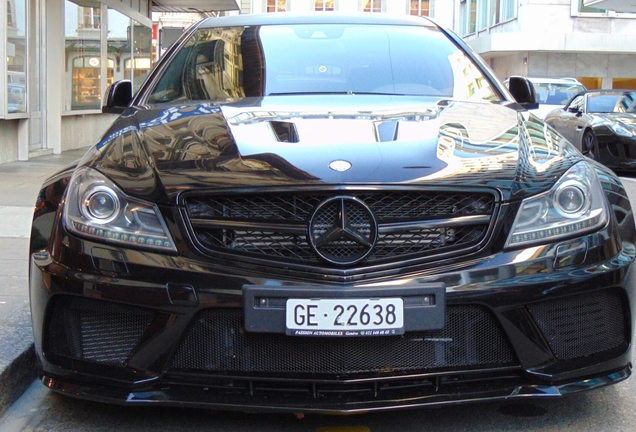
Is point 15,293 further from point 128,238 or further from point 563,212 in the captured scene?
point 563,212

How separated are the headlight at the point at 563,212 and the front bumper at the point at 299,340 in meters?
0.05

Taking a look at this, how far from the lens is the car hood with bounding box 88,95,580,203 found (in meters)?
2.94

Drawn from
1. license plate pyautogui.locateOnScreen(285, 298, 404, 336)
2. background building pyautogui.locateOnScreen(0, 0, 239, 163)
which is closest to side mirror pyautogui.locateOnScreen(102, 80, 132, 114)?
license plate pyautogui.locateOnScreen(285, 298, 404, 336)

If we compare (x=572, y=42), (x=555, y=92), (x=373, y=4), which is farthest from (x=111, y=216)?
(x=373, y=4)

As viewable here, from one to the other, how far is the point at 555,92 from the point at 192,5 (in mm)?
9761

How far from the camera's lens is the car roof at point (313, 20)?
4873mm

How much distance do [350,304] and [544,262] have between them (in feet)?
2.12

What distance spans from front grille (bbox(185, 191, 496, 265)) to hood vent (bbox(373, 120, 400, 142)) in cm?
35

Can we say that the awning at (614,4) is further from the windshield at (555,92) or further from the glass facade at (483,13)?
the glass facade at (483,13)

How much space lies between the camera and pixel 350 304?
274 cm

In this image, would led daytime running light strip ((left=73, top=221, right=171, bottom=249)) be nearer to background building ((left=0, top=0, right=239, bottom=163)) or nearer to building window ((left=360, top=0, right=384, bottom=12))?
background building ((left=0, top=0, right=239, bottom=163))

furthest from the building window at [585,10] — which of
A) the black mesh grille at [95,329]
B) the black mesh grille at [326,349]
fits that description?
the black mesh grille at [95,329]

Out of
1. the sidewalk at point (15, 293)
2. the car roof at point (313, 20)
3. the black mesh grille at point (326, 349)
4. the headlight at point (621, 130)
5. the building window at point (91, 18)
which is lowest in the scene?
the sidewalk at point (15, 293)

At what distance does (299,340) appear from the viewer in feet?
9.32
